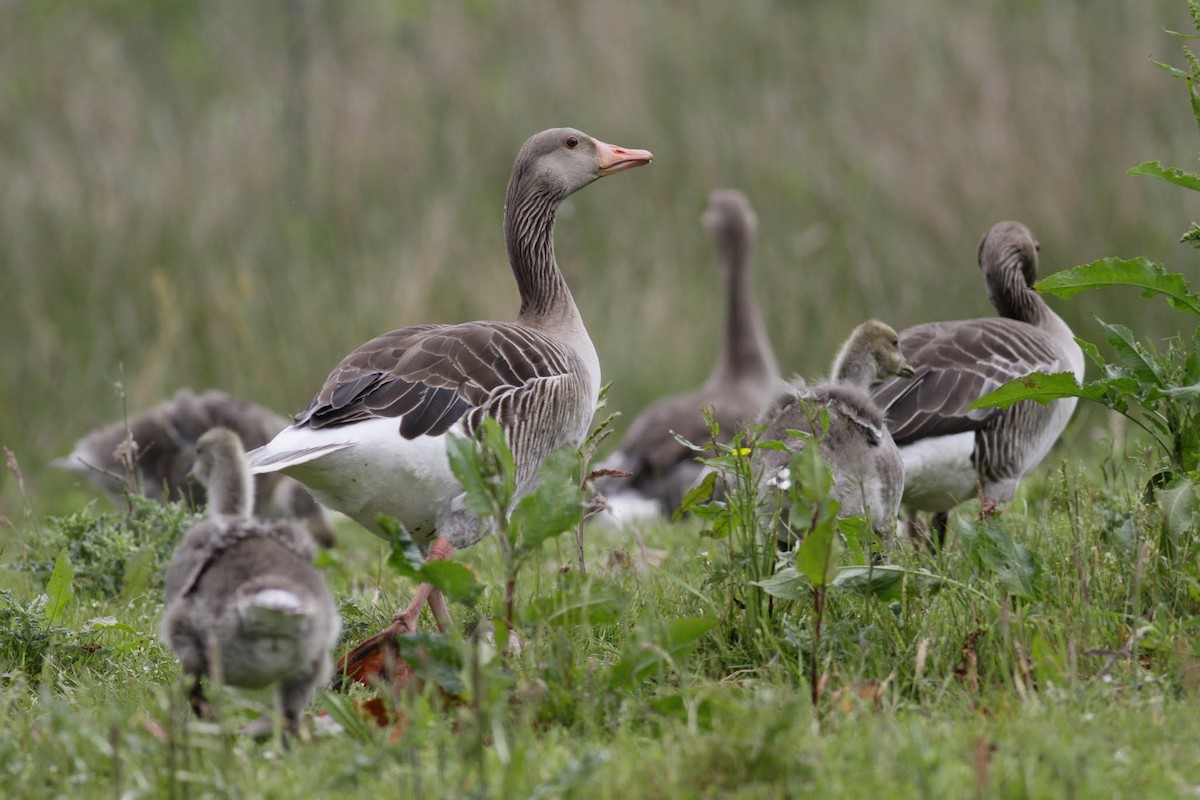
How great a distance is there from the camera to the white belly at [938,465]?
712cm

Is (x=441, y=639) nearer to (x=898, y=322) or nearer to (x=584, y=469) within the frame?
(x=584, y=469)

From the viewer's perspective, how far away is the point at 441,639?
427cm

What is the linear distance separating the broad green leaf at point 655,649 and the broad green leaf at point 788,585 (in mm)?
446

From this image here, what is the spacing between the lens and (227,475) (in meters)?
4.58

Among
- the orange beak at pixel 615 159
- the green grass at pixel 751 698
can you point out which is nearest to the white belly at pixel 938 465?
the green grass at pixel 751 698

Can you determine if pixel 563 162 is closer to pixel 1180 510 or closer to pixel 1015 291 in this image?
pixel 1015 291

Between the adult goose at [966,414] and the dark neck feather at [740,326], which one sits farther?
the dark neck feather at [740,326]

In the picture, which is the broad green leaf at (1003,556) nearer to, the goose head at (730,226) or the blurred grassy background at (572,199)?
the blurred grassy background at (572,199)

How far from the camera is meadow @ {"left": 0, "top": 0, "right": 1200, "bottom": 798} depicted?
3.86 meters

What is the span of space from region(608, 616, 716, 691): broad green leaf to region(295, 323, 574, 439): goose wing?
1.80 meters

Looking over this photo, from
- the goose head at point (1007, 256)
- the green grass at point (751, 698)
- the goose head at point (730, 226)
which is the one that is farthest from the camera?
the goose head at point (730, 226)

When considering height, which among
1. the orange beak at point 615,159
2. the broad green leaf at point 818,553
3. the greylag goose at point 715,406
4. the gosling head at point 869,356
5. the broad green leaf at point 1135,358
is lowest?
the greylag goose at point 715,406

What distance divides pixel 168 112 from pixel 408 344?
11.3m

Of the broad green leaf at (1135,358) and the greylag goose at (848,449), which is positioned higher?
the broad green leaf at (1135,358)
